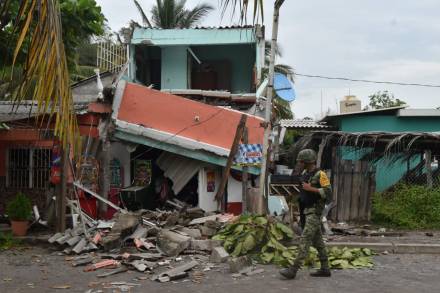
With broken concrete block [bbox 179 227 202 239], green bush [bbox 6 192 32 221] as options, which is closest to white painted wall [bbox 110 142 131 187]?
green bush [bbox 6 192 32 221]

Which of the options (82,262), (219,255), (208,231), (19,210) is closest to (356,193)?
(208,231)

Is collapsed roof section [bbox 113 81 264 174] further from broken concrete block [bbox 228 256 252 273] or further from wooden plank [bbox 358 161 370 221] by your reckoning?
broken concrete block [bbox 228 256 252 273]

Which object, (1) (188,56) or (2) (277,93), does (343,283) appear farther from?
(1) (188,56)

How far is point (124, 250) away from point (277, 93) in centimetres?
608

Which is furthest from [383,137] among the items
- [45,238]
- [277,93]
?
[45,238]

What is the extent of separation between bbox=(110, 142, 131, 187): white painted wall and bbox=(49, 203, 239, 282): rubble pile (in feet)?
9.10

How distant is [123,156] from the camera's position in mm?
14430

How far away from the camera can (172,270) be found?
8172 mm

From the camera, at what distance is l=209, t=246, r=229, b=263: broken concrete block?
29.7 feet

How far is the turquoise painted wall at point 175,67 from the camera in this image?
18422 millimetres

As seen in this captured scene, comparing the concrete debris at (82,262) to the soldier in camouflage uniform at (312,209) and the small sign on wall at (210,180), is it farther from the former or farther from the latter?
the small sign on wall at (210,180)

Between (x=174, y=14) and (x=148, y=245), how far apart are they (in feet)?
68.3

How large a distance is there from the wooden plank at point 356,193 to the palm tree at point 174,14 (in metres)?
16.9

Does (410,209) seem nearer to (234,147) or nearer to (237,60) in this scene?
(234,147)
